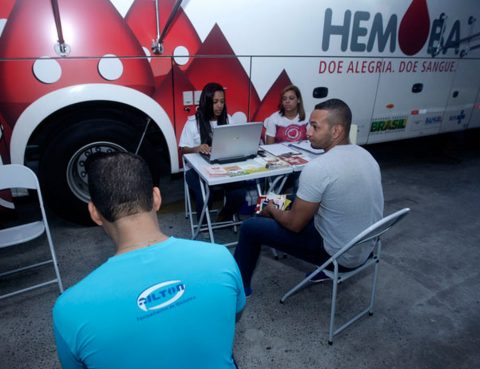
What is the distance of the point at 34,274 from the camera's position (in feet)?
8.23

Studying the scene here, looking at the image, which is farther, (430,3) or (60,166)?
(430,3)

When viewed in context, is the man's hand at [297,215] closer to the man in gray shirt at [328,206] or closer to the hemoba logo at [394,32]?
the man in gray shirt at [328,206]

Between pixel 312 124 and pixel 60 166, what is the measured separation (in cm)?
219

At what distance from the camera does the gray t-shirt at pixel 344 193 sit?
68.0 inches

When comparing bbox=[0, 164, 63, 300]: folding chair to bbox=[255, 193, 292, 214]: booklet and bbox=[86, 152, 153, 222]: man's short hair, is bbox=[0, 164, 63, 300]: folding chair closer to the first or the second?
bbox=[255, 193, 292, 214]: booklet

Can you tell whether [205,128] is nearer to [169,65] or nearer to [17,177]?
[169,65]

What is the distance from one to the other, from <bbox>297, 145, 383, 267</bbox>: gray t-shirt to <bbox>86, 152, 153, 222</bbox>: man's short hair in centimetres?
103

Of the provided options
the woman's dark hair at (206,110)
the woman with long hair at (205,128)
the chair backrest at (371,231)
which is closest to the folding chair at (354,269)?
the chair backrest at (371,231)

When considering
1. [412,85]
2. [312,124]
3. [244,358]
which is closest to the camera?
[244,358]

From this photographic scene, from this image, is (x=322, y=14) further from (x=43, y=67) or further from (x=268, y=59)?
(x=43, y=67)

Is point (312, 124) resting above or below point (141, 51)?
below

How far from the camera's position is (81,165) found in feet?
10.0

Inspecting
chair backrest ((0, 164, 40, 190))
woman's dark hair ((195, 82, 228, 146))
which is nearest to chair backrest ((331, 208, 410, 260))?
woman's dark hair ((195, 82, 228, 146))

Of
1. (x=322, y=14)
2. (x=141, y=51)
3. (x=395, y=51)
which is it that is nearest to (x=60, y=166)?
(x=141, y=51)
